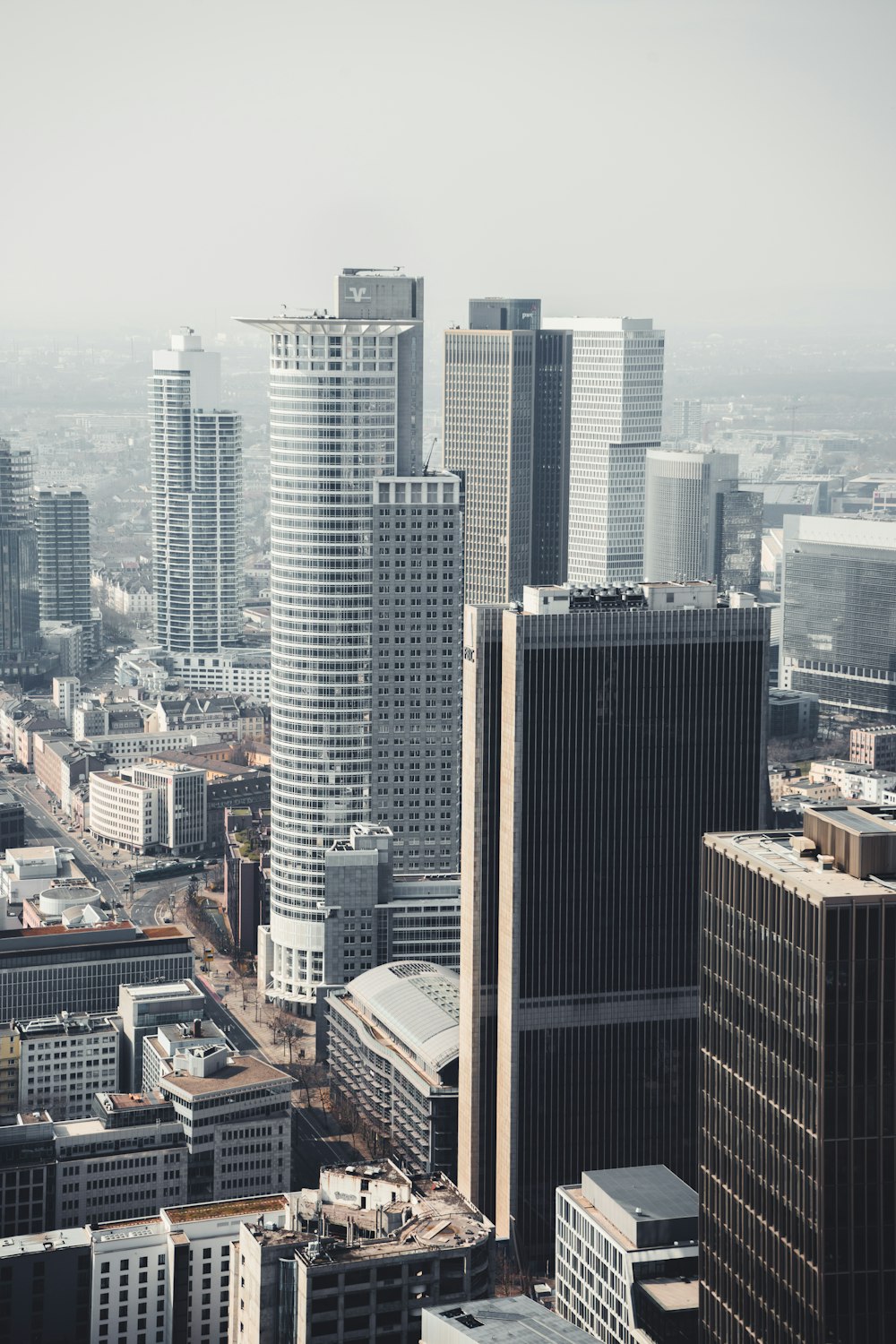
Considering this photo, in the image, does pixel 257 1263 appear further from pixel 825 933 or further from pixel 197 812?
pixel 197 812

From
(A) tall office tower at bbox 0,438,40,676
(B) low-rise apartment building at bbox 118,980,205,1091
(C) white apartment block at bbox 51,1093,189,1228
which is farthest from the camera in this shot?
(A) tall office tower at bbox 0,438,40,676

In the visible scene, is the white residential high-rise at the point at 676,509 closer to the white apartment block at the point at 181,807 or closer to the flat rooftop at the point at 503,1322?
the white apartment block at the point at 181,807

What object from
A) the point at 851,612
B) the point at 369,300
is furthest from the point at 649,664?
the point at 851,612

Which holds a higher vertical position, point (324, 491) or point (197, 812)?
point (324, 491)

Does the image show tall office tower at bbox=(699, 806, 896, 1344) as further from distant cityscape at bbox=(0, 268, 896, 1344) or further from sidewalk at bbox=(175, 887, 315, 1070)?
sidewalk at bbox=(175, 887, 315, 1070)

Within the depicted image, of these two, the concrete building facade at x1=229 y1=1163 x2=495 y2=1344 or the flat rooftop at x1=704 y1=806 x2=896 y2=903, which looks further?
the concrete building facade at x1=229 y1=1163 x2=495 y2=1344

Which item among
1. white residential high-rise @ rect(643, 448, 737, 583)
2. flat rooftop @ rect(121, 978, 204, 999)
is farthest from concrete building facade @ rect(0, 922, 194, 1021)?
white residential high-rise @ rect(643, 448, 737, 583)
